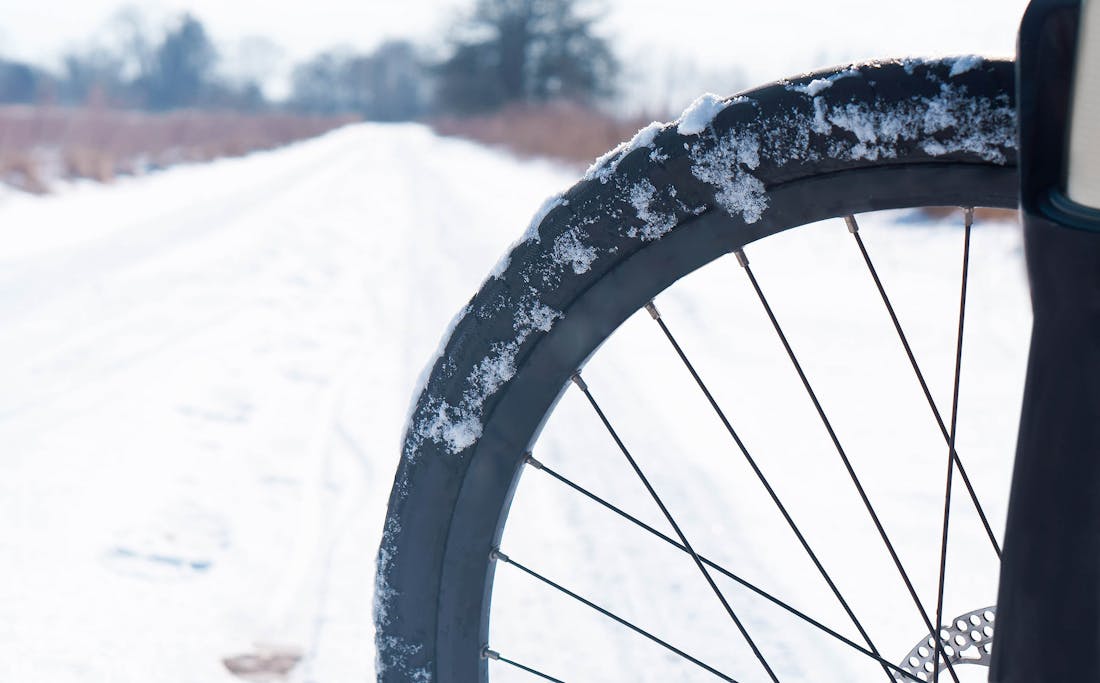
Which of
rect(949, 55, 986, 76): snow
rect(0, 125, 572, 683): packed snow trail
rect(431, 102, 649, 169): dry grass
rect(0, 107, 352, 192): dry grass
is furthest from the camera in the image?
rect(431, 102, 649, 169): dry grass

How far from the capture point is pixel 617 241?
715mm

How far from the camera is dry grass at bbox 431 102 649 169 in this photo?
38.5ft

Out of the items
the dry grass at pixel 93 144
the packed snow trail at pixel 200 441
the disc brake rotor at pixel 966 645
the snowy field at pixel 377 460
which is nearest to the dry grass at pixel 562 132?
the dry grass at pixel 93 144

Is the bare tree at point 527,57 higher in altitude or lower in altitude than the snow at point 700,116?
higher

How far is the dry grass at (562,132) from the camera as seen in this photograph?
1173 cm

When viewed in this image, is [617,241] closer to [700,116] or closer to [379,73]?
[700,116]

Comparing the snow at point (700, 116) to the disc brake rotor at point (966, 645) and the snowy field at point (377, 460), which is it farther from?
the snowy field at point (377, 460)

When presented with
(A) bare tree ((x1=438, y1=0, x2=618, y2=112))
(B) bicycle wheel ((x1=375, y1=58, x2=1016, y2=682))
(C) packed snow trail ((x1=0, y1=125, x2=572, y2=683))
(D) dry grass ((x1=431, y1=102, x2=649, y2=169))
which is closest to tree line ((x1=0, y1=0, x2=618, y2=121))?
(A) bare tree ((x1=438, y1=0, x2=618, y2=112))

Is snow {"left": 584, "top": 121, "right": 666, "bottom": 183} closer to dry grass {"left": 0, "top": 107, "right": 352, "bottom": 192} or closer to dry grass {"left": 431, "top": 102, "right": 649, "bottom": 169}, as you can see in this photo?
dry grass {"left": 0, "top": 107, "right": 352, "bottom": 192}

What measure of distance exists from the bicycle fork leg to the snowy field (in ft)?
2.64

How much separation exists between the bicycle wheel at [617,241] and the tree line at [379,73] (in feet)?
44.2

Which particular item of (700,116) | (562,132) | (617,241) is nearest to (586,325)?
(617,241)

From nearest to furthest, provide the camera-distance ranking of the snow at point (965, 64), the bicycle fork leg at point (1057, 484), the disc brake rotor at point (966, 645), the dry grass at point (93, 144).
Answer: the bicycle fork leg at point (1057, 484), the snow at point (965, 64), the disc brake rotor at point (966, 645), the dry grass at point (93, 144)

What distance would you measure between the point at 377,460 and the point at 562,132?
44.1 ft
